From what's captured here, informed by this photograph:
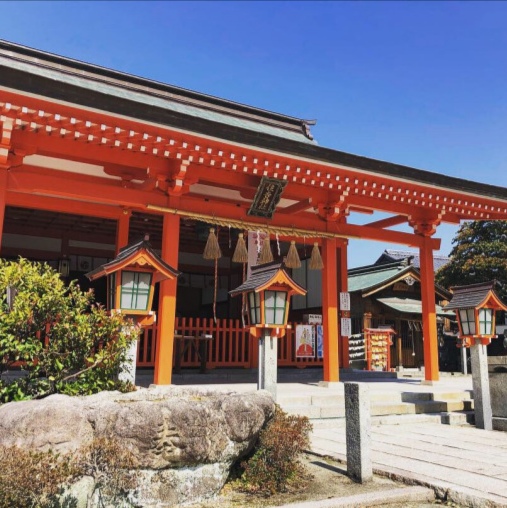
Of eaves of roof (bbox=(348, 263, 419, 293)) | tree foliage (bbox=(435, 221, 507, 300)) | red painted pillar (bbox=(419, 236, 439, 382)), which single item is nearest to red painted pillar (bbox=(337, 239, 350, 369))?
red painted pillar (bbox=(419, 236, 439, 382))

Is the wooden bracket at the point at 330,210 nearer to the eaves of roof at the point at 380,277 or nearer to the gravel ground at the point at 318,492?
the gravel ground at the point at 318,492

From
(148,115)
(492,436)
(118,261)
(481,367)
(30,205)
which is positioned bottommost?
(492,436)

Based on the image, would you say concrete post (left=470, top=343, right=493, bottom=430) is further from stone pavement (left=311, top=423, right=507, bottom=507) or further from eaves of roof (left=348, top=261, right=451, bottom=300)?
eaves of roof (left=348, top=261, right=451, bottom=300)

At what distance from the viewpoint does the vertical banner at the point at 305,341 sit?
12773 millimetres

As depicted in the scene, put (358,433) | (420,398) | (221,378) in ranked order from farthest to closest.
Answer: (221,378) < (420,398) < (358,433)

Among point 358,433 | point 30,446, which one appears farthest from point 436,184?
point 30,446

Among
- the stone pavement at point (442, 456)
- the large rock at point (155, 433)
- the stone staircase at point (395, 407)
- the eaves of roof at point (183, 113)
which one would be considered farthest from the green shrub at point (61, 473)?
the eaves of roof at point (183, 113)

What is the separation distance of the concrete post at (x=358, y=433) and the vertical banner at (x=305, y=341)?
7547mm

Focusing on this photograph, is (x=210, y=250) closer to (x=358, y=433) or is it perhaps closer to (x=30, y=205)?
(x=30, y=205)

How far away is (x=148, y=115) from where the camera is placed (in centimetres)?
739

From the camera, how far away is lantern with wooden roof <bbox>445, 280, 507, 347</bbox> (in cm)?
812

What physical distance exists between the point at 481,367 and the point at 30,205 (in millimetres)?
8923

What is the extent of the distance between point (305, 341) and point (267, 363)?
23.3 feet

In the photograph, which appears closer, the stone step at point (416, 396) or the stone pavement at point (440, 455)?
the stone pavement at point (440, 455)
